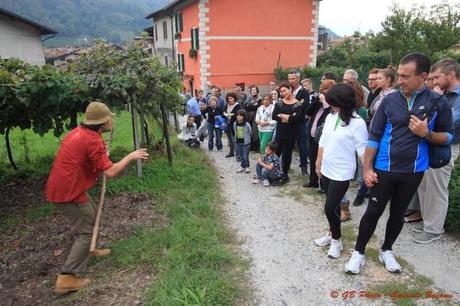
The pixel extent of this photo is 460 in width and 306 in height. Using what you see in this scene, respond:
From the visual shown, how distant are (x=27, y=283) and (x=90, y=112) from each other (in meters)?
1.98

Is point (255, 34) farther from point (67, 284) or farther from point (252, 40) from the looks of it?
point (67, 284)

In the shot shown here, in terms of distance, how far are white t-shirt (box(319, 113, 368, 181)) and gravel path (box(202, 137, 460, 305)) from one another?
3.28 ft

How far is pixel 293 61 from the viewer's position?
2148 cm

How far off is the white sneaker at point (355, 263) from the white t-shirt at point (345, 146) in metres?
0.79

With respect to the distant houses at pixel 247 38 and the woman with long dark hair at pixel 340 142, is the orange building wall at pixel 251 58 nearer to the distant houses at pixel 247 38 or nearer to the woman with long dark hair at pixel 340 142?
the distant houses at pixel 247 38

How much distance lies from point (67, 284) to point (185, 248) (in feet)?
4.12

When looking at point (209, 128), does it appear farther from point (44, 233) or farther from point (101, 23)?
point (101, 23)

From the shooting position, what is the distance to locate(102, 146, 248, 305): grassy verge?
326cm

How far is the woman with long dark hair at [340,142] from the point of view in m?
3.46

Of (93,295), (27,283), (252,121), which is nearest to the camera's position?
(93,295)

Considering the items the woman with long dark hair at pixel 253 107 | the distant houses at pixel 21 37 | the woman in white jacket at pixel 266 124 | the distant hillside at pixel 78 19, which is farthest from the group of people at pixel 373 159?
the distant hillside at pixel 78 19

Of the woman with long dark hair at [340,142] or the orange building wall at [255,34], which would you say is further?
the orange building wall at [255,34]

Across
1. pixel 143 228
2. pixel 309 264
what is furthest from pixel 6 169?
pixel 309 264

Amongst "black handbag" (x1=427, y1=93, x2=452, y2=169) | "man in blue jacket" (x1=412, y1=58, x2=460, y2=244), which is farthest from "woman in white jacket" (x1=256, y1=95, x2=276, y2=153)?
"black handbag" (x1=427, y1=93, x2=452, y2=169)
